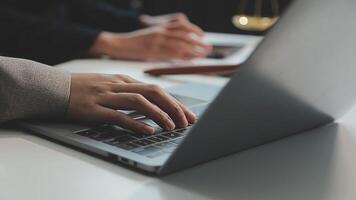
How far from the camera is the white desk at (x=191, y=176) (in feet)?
1.52

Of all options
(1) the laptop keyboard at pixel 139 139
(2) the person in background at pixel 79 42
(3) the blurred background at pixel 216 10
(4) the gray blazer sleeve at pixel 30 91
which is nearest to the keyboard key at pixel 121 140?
(1) the laptop keyboard at pixel 139 139

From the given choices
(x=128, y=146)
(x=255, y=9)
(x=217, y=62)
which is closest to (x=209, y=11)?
(x=255, y=9)

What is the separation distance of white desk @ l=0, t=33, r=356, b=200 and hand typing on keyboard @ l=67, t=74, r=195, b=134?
0.07 m

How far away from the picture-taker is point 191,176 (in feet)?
1.65

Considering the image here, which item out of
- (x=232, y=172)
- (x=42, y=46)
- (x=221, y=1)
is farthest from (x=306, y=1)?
(x=221, y=1)

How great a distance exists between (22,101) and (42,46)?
0.84 m

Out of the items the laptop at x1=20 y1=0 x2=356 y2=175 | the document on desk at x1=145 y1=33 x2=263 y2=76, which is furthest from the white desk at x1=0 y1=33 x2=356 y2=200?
the document on desk at x1=145 y1=33 x2=263 y2=76

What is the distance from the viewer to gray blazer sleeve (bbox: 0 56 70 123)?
0.62 meters

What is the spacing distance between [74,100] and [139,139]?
122 millimetres

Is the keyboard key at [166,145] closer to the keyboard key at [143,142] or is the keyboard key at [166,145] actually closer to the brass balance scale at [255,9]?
the keyboard key at [143,142]

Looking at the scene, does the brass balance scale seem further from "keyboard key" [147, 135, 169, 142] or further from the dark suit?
"keyboard key" [147, 135, 169, 142]

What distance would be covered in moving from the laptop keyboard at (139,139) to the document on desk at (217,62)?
25cm

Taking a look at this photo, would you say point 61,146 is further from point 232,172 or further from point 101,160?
point 232,172

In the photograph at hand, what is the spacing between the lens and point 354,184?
19.7 inches
